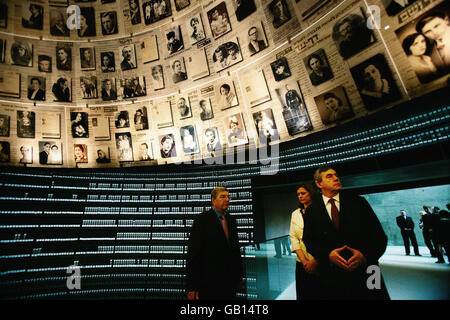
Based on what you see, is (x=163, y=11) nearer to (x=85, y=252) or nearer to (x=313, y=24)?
(x=313, y=24)

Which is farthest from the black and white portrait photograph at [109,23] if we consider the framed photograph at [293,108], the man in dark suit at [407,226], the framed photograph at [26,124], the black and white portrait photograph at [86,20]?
the man in dark suit at [407,226]

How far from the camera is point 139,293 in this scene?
13.1ft

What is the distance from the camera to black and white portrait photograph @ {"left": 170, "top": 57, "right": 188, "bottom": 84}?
4.95 m

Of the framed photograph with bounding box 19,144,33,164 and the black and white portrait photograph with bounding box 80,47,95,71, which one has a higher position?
the black and white portrait photograph with bounding box 80,47,95,71

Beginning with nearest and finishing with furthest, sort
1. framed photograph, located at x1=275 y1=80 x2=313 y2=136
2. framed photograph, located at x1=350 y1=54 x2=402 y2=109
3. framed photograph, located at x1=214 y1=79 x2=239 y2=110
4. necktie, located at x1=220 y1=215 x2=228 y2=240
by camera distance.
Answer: necktie, located at x1=220 y1=215 x2=228 y2=240, framed photograph, located at x1=350 y1=54 x2=402 y2=109, framed photograph, located at x1=275 y1=80 x2=313 y2=136, framed photograph, located at x1=214 y1=79 x2=239 y2=110

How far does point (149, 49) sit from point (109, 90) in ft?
4.90

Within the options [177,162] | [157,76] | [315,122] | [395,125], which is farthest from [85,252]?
[395,125]

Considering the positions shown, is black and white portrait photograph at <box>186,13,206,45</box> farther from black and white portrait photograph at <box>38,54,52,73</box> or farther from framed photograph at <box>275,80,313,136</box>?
black and white portrait photograph at <box>38,54,52,73</box>

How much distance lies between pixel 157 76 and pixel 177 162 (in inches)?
88.5

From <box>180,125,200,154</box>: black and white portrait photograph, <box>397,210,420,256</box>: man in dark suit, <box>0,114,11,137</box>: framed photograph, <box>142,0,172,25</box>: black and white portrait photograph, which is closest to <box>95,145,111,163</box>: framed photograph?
<box>0,114,11,137</box>: framed photograph

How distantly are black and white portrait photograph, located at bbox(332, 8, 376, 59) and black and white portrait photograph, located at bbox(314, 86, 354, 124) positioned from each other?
56cm

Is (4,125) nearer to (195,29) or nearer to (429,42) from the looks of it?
(195,29)

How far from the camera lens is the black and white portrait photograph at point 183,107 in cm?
504

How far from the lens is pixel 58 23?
5148mm
